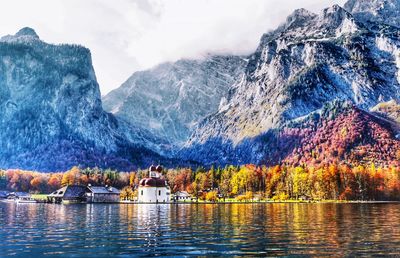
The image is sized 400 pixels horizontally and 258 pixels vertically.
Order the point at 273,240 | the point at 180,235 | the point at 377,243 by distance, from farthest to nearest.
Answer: the point at 180,235 < the point at 273,240 < the point at 377,243

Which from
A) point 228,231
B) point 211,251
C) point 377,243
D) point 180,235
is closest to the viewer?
point 211,251

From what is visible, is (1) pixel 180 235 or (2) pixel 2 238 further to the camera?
(1) pixel 180 235

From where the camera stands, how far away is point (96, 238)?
5369cm

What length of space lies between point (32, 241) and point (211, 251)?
2085 cm

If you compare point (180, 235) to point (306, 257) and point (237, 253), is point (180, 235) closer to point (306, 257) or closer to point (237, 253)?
point (237, 253)

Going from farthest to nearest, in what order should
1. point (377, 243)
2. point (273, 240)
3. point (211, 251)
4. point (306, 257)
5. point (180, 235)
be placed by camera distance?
1. point (180, 235)
2. point (273, 240)
3. point (377, 243)
4. point (211, 251)
5. point (306, 257)

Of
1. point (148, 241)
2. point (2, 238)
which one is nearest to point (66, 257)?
point (148, 241)

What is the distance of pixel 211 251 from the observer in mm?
42625

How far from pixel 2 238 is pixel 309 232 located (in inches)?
1461

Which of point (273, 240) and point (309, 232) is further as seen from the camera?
point (309, 232)

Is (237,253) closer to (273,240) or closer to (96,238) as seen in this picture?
(273,240)

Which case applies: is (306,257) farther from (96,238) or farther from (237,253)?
(96,238)

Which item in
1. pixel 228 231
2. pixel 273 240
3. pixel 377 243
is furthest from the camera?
pixel 228 231

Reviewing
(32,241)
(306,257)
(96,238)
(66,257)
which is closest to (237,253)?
(306,257)
